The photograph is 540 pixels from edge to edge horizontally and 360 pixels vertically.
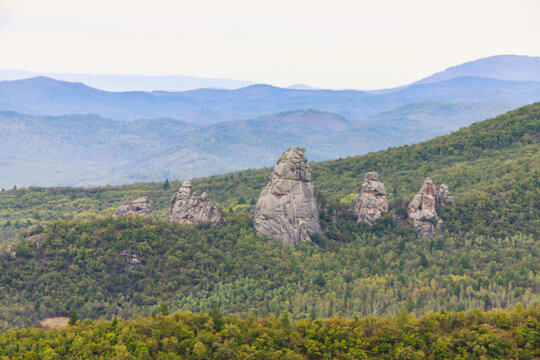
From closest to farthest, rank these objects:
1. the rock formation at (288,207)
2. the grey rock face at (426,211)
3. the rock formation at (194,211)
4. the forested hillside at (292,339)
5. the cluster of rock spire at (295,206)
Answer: the forested hillside at (292,339)
the rock formation at (288,207)
the cluster of rock spire at (295,206)
the grey rock face at (426,211)
the rock formation at (194,211)

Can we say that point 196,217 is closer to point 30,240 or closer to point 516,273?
point 30,240

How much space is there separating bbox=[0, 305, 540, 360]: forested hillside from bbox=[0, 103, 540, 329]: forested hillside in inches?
432

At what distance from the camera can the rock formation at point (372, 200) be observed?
9744 centimetres

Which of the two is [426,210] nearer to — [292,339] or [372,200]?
[372,200]

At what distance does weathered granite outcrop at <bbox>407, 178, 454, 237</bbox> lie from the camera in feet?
311

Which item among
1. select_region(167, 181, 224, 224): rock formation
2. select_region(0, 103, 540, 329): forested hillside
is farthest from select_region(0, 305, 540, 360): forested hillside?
select_region(167, 181, 224, 224): rock formation

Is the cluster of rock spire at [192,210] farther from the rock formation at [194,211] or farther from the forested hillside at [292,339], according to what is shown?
the forested hillside at [292,339]

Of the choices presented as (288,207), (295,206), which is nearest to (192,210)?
(288,207)

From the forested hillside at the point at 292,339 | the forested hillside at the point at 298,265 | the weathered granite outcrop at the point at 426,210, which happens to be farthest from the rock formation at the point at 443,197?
the forested hillside at the point at 292,339

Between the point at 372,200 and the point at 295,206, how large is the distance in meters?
12.3

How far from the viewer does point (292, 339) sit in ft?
203

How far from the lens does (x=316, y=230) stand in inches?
3743

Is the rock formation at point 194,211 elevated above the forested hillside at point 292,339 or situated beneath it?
elevated above

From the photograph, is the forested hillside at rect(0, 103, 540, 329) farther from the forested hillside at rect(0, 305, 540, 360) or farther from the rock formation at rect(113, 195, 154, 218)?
the forested hillside at rect(0, 305, 540, 360)
